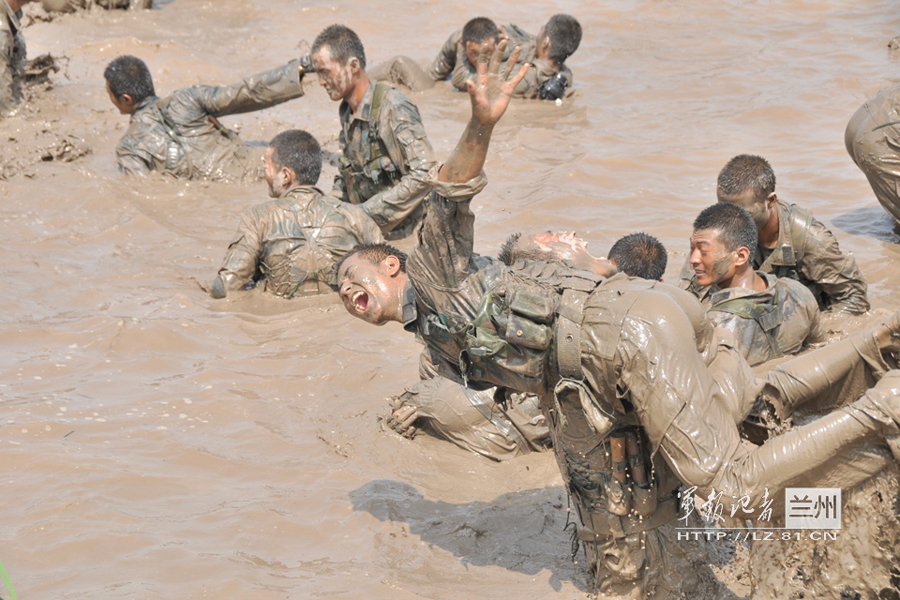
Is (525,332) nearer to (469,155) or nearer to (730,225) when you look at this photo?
(469,155)

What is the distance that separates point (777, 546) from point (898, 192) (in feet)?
11.8

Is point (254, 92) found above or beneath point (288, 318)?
above

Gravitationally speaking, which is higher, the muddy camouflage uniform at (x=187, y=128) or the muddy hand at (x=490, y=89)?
the muddy hand at (x=490, y=89)

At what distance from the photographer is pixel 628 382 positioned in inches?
109

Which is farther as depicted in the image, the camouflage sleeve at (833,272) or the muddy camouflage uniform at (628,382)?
the camouflage sleeve at (833,272)

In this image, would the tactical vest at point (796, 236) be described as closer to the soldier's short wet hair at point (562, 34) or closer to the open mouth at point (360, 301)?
the open mouth at point (360, 301)

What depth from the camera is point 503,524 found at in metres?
3.71

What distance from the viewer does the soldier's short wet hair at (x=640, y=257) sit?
13.9 feet

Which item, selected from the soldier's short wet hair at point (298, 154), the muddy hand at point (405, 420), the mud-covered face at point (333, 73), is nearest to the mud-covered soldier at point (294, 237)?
the soldier's short wet hair at point (298, 154)

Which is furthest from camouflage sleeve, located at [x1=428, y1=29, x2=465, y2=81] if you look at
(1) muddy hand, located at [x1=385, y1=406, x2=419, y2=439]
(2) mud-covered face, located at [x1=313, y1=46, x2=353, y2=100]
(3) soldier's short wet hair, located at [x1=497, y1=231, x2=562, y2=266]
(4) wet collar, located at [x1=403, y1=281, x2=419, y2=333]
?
(4) wet collar, located at [x1=403, y1=281, x2=419, y2=333]

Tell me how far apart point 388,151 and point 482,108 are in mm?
3964

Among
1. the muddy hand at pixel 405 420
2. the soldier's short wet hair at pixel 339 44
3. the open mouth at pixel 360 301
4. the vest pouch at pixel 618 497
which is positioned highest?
the soldier's short wet hair at pixel 339 44

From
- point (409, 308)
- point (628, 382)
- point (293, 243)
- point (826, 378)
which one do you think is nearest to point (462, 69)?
point (293, 243)

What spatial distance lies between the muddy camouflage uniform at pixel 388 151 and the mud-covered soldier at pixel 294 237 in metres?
0.42
